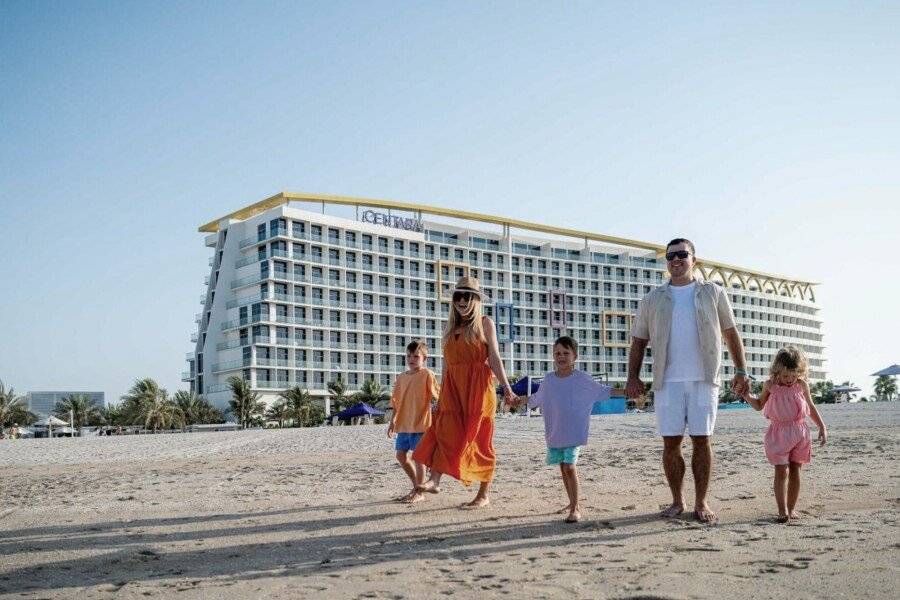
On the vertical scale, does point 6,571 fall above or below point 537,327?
below

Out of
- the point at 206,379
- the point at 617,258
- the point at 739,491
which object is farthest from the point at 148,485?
the point at 617,258

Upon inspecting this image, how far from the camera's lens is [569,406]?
587 centimetres

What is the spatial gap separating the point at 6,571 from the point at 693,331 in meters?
4.54

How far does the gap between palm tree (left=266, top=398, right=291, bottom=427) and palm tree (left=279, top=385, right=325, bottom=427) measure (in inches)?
10.4

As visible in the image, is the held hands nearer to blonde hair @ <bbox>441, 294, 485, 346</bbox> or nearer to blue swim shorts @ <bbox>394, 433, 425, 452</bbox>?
blonde hair @ <bbox>441, 294, 485, 346</bbox>

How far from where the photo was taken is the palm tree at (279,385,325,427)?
67.2 meters

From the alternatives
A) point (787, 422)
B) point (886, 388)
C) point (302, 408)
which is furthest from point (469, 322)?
point (886, 388)

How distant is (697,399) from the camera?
18.7 feet

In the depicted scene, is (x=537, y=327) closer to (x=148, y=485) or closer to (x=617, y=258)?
(x=617, y=258)

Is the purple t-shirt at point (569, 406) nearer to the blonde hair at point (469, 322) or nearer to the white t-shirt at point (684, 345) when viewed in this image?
the white t-shirt at point (684, 345)

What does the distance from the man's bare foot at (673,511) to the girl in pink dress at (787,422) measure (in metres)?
0.63

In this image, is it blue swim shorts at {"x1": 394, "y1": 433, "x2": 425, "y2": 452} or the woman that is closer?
the woman

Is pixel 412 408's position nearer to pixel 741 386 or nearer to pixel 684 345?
pixel 684 345

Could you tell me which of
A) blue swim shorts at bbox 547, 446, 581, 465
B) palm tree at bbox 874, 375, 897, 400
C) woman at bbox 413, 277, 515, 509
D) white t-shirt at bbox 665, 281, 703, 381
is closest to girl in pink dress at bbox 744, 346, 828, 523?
white t-shirt at bbox 665, 281, 703, 381
